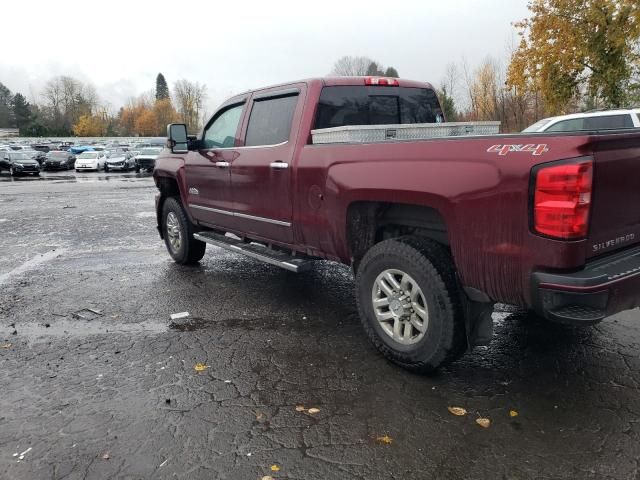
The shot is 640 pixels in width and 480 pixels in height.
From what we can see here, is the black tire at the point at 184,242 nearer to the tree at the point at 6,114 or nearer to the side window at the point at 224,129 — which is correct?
the side window at the point at 224,129

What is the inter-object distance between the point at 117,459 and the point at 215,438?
509 mm

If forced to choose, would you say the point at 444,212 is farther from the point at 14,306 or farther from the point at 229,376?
the point at 14,306

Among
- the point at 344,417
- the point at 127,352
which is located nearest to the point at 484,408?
the point at 344,417

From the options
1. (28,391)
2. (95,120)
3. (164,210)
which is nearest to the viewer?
(28,391)

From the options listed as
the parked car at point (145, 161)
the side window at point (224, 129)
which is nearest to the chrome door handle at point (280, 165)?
the side window at point (224, 129)

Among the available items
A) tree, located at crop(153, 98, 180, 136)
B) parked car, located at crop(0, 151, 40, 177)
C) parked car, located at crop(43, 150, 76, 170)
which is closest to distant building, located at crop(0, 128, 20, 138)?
tree, located at crop(153, 98, 180, 136)

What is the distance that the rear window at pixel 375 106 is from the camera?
4.57 meters

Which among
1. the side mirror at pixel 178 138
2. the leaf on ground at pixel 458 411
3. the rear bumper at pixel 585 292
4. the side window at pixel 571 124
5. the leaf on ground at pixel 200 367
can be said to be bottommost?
the leaf on ground at pixel 200 367

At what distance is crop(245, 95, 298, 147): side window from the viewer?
4715 mm

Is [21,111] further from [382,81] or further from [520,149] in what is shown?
[520,149]

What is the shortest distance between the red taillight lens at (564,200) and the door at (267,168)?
2248 mm

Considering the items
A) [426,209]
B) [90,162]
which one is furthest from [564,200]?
[90,162]

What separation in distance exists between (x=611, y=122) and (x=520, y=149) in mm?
8764

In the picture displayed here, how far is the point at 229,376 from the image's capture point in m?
3.69
